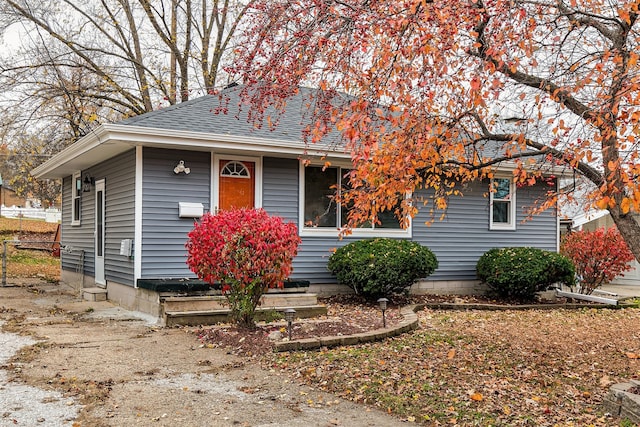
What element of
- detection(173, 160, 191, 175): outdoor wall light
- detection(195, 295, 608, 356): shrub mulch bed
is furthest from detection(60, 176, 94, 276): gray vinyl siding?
detection(195, 295, 608, 356): shrub mulch bed

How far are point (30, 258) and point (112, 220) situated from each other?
37.4 feet

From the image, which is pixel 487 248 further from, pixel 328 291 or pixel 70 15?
pixel 70 15

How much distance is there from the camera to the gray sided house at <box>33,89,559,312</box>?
31.4 feet

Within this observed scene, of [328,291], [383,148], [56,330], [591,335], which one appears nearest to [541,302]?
[591,335]

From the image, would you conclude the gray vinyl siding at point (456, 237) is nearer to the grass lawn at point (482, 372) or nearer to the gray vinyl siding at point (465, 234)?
the gray vinyl siding at point (465, 234)

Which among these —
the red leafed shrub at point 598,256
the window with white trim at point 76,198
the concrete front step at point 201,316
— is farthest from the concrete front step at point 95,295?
the red leafed shrub at point 598,256

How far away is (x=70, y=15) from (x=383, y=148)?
665 inches

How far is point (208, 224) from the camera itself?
7465 millimetres

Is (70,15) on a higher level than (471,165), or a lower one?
higher

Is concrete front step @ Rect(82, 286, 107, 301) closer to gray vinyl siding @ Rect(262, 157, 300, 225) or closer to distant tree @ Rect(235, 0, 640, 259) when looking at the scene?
gray vinyl siding @ Rect(262, 157, 300, 225)

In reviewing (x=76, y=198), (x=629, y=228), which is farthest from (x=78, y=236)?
(x=629, y=228)

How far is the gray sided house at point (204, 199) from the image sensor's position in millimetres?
9586

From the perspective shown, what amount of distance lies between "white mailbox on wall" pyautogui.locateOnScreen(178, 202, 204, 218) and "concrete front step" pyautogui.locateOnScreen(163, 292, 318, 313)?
1.75 m

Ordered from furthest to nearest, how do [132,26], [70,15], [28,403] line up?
[132,26] → [70,15] → [28,403]
